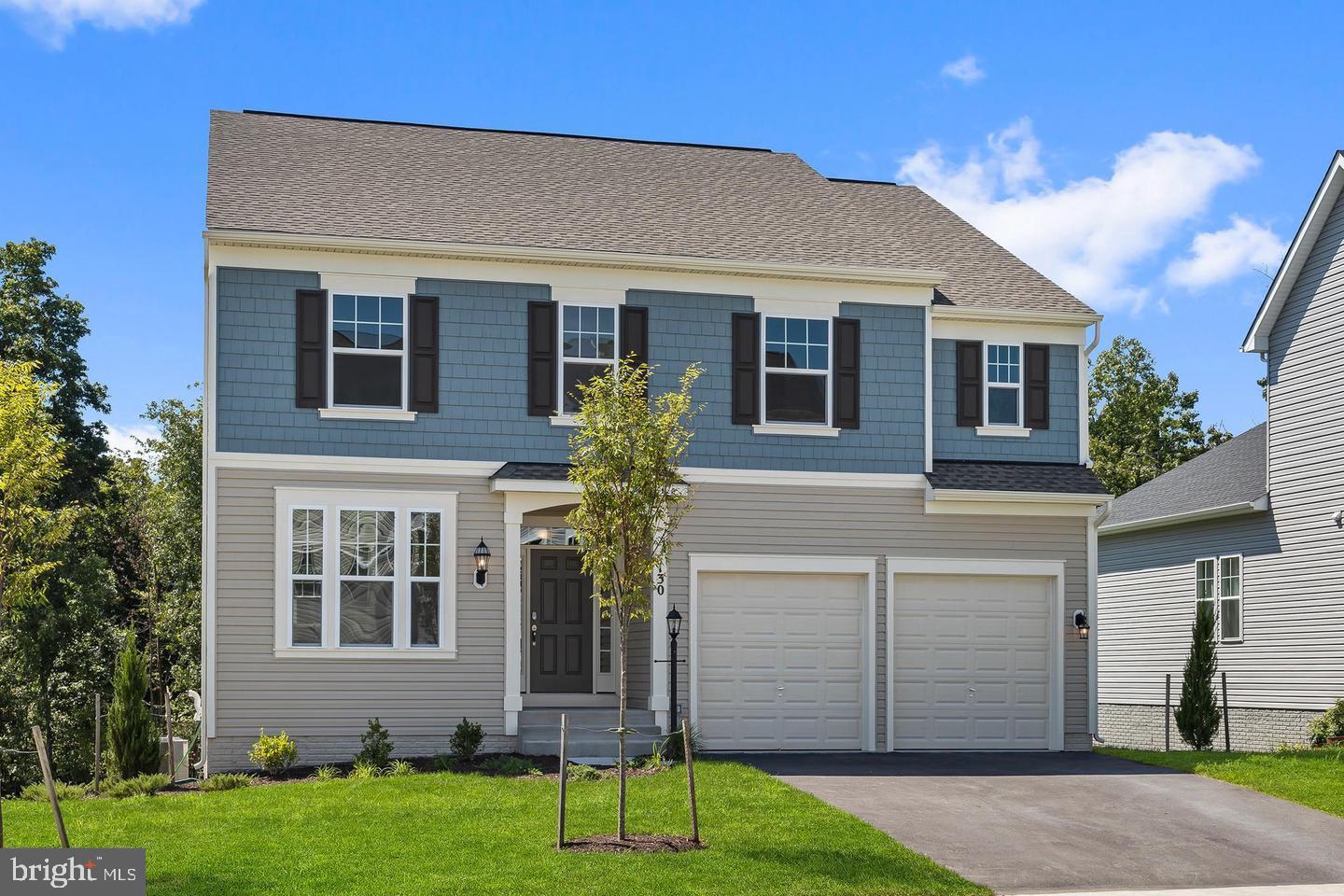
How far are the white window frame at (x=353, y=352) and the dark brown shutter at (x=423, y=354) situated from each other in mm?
68

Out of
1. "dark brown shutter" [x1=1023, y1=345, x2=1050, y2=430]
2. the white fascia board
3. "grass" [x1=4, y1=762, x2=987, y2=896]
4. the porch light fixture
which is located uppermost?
"dark brown shutter" [x1=1023, y1=345, x2=1050, y2=430]

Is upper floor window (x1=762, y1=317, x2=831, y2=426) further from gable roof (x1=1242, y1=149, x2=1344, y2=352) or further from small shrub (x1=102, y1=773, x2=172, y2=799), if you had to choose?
gable roof (x1=1242, y1=149, x2=1344, y2=352)

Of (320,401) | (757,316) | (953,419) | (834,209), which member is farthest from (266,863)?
(834,209)

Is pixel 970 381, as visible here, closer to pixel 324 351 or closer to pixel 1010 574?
pixel 1010 574

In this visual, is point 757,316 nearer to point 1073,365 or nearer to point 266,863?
point 1073,365

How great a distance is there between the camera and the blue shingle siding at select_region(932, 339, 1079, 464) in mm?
19375

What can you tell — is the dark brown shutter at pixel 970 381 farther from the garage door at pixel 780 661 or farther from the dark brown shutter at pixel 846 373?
the garage door at pixel 780 661

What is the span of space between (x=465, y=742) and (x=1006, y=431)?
831 centimetres

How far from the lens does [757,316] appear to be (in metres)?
18.6

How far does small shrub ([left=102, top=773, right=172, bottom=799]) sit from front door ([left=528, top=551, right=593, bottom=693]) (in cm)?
522

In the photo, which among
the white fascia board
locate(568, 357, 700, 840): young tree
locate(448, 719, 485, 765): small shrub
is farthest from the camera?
the white fascia board

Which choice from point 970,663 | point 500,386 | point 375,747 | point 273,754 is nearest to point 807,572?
point 970,663

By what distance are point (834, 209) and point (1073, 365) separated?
13.4 ft

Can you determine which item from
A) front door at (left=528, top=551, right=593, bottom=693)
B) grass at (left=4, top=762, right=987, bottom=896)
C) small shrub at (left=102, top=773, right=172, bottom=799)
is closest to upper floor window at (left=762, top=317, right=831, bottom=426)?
front door at (left=528, top=551, right=593, bottom=693)
